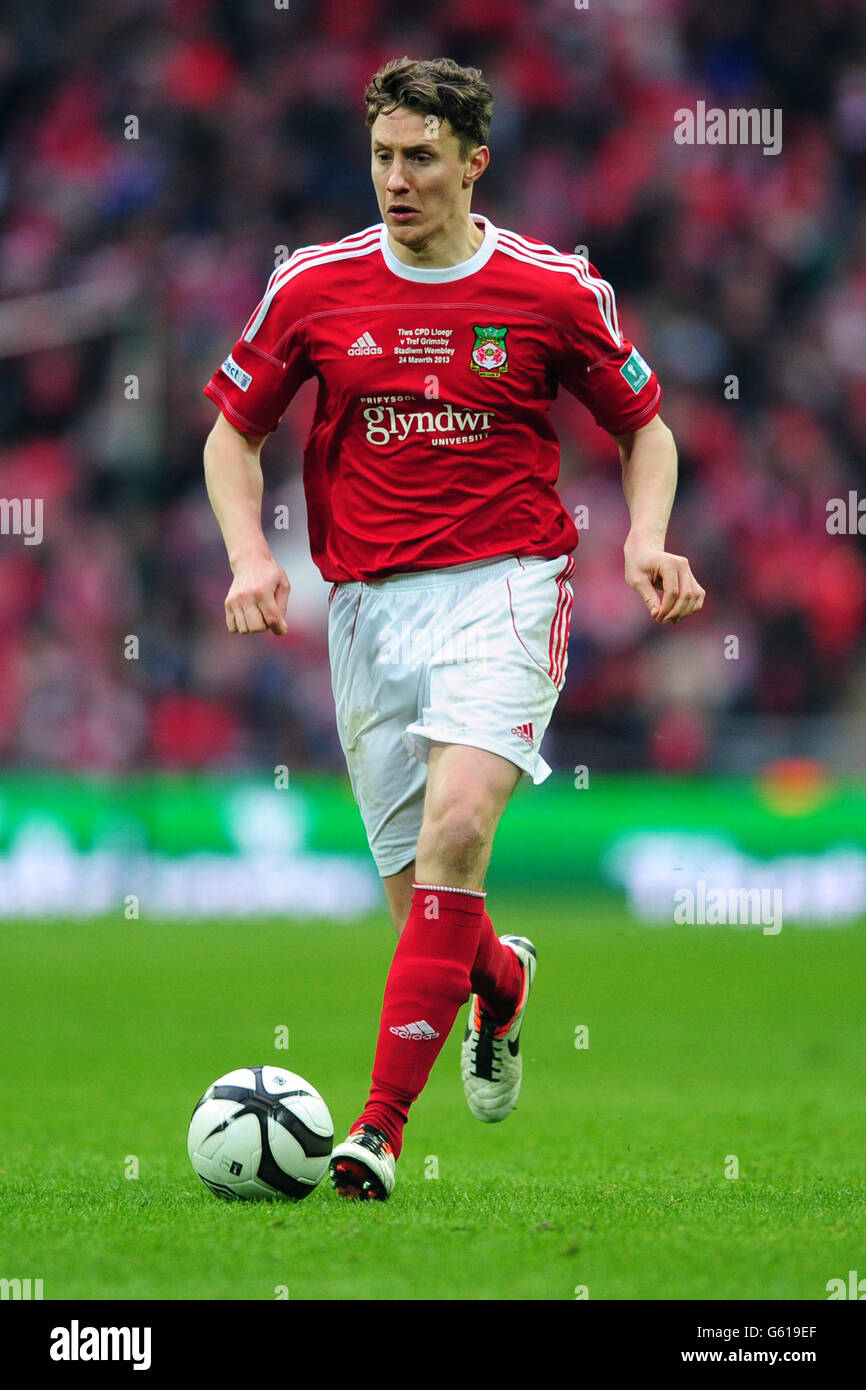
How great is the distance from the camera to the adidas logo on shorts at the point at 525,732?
477cm

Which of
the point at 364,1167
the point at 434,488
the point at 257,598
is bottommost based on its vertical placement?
the point at 364,1167

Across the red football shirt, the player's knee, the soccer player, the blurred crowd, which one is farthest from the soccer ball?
the blurred crowd

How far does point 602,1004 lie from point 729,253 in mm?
9173

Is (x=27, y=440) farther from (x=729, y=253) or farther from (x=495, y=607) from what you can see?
(x=495, y=607)

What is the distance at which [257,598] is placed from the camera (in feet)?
15.4

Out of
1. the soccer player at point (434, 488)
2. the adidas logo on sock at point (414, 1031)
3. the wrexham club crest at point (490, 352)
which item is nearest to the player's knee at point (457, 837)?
the soccer player at point (434, 488)

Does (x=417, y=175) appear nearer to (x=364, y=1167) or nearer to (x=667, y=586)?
(x=667, y=586)

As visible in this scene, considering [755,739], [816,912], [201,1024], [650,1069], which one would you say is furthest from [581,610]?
[650,1069]

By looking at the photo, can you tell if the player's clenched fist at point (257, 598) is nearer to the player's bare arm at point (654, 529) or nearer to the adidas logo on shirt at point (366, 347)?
the adidas logo on shirt at point (366, 347)

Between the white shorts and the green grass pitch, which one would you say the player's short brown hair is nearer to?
the white shorts

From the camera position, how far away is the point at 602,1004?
393 inches

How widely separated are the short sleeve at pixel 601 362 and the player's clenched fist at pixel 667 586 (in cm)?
52

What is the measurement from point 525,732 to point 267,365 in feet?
3.83

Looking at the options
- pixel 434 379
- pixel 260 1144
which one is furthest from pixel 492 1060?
pixel 434 379
